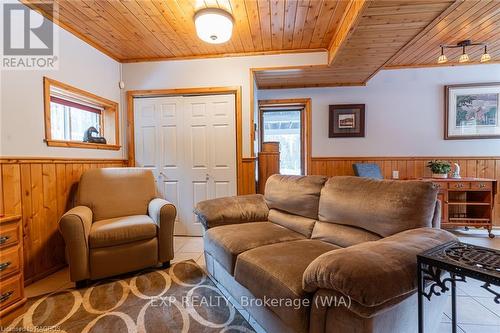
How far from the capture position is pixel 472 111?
11.6ft

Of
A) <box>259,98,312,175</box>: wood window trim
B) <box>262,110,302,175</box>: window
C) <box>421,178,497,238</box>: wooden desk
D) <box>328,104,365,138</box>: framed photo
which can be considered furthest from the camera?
<box>262,110,302,175</box>: window

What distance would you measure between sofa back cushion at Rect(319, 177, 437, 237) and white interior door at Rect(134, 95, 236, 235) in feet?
5.87

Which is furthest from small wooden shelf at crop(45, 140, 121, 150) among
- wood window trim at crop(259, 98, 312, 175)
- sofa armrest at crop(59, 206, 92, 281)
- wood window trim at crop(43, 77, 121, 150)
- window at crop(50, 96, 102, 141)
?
wood window trim at crop(259, 98, 312, 175)

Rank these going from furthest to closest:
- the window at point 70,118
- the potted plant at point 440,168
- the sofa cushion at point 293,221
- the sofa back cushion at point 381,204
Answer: the potted plant at point 440,168 < the window at point 70,118 < the sofa cushion at point 293,221 < the sofa back cushion at point 381,204

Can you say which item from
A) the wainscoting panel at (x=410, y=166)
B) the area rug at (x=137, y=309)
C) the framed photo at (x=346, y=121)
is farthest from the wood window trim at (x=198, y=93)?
the framed photo at (x=346, y=121)

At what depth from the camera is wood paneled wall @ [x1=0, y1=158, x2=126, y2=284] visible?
194cm

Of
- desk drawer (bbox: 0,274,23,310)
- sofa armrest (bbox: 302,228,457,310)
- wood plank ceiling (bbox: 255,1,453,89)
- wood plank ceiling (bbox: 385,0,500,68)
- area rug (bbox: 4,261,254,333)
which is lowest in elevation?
area rug (bbox: 4,261,254,333)

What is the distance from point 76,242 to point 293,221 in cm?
173

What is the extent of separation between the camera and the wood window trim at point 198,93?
126 inches

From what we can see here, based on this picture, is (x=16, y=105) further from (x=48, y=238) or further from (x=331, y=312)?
(x=331, y=312)

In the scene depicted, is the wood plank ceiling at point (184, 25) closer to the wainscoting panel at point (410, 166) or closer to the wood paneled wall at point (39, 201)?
the wood paneled wall at point (39, 201)

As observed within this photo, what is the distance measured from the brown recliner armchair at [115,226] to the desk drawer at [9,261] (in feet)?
0.93

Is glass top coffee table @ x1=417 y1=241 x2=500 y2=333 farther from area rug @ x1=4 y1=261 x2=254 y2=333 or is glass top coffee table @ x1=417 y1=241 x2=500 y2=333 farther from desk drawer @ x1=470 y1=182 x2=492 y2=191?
desk drawer @ x1=470 y1=182 x2=492 y2=191

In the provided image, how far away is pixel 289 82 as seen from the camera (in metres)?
3.79
